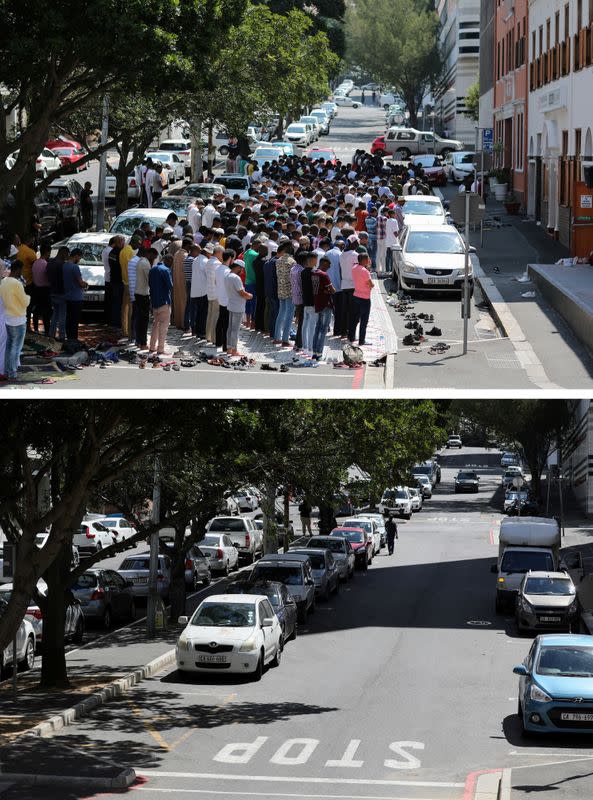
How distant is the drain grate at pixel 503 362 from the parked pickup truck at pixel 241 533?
2056 centimetres

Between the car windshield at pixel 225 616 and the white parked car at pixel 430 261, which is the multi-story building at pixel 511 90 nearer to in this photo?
the white parked car at pixel 430 261

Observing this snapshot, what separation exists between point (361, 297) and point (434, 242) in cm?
802

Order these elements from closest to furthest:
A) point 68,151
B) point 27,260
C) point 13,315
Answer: point 13,315
point 27,260
point 68,151

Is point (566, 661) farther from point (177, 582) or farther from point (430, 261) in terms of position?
point (430, 261)

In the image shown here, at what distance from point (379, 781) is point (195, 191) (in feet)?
114

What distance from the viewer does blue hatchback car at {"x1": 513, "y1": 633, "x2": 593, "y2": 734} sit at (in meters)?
19.6

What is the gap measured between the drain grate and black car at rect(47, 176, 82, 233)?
18.8 meters

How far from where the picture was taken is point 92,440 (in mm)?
20422


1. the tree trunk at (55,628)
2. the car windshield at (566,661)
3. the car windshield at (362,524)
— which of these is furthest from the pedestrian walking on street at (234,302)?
the car windshield at (362,524)

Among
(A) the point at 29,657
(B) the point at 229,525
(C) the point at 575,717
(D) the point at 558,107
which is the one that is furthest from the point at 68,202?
(C) the point at 575,717

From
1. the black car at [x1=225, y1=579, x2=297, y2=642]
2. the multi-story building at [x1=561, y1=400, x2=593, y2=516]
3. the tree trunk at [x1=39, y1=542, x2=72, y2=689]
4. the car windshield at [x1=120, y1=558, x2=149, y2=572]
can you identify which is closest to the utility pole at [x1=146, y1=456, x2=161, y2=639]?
the black car at [x1=225, y1=579, x2=297, y2=642]

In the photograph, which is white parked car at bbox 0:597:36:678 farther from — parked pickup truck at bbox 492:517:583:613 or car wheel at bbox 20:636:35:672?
parked pickup truck at bbox 492:517:583:613

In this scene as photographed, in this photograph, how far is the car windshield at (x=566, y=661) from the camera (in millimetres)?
20672

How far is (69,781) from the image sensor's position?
53.8 ft
